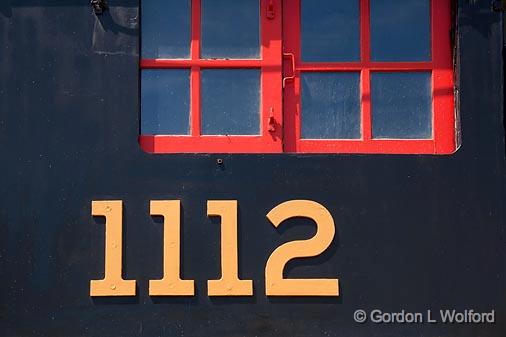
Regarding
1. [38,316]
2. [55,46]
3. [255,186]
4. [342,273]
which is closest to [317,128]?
[255,186]

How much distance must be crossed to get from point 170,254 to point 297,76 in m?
1.27

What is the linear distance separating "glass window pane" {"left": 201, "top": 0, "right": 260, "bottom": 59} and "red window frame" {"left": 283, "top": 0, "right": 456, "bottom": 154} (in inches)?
7.2

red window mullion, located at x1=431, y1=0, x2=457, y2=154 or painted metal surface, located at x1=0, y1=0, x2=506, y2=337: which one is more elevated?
red window mullion, located at x1=431, y1=0, x2=457, y2=154

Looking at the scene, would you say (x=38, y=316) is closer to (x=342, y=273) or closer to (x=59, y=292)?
(x=59, y=292)

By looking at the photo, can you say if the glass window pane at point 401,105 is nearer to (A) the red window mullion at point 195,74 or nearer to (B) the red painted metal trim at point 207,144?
(B) the red painted metal trim at point 207,144

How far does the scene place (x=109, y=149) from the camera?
4992mm

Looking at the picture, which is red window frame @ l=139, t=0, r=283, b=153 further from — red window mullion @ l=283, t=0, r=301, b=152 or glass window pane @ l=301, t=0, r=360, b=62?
glass window pane @ l=301, t=0, r=360, b=62

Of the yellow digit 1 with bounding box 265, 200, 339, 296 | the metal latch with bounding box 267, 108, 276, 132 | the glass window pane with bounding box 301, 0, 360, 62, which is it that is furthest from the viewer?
the glass window pane with bounding box 301, 0, 360, 62

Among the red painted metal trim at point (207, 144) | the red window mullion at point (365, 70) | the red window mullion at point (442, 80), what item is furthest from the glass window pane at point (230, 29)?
the red window mullion at point (442, 80)

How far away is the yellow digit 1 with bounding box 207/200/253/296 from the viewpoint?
16.0 ft

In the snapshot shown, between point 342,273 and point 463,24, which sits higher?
point 463,24

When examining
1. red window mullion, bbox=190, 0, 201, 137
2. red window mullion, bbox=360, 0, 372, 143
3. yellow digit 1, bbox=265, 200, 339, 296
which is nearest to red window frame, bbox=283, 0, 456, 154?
red window mullion, bbox=360, 0, 372, 143

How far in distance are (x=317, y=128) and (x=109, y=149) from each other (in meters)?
1.20

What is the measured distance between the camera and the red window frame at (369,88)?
515 cm
